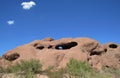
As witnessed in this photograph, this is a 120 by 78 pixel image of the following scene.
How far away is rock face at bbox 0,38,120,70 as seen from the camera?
41531 mm

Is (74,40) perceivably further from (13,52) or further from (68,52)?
(13,52)

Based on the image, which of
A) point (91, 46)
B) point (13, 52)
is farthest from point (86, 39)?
point (13, 52)

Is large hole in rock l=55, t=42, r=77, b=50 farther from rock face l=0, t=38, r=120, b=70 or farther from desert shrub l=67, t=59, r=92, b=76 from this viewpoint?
desert shrub l=67, t=59, r=92, b=76

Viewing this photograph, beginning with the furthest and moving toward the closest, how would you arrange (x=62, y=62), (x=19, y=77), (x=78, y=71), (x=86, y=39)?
(x=86, y=39)
(x=62, y=62)
(x=78, y=71)
(x=19, y=77)

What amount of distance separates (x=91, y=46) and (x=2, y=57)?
13.4 m

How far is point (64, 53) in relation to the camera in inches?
1679

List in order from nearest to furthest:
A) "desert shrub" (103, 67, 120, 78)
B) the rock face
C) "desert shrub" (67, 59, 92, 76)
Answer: "desert shrub" (67, 59, 92, 76) → "desert shrub" (103, 67, 120, 78) → the rock face

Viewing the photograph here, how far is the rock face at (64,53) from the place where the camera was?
41531 mm

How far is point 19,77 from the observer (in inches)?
898

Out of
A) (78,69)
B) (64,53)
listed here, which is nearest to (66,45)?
(64,53)

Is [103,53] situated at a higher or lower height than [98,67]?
higher

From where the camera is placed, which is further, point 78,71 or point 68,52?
point 68,52

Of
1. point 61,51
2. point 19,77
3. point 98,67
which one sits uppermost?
point 61,51

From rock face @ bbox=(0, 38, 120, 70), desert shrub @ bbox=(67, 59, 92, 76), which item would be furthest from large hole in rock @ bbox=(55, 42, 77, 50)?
desert shrub @ bbox=(67, 59, 92, 76)
